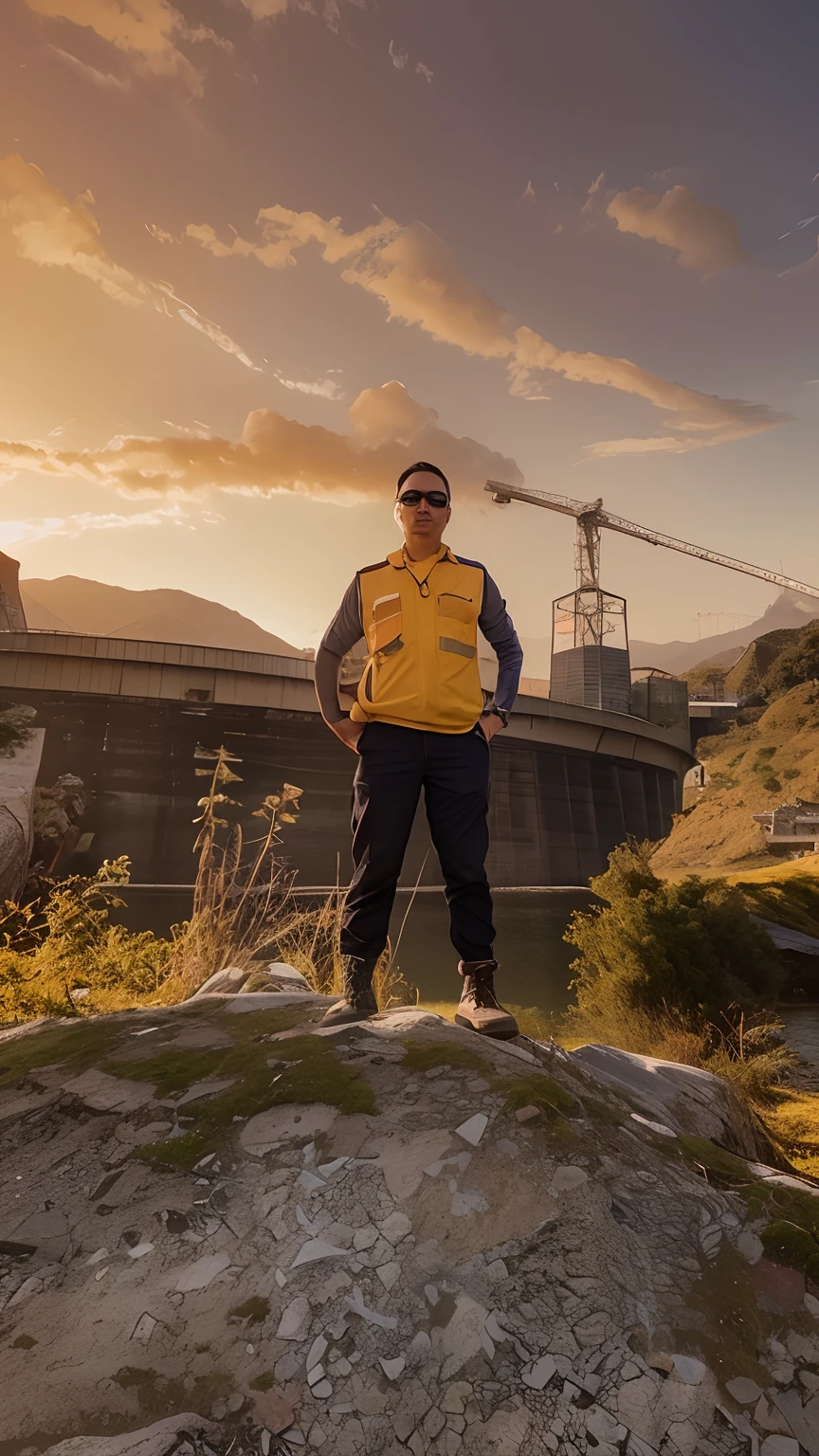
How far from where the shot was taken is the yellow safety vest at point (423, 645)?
124 inches

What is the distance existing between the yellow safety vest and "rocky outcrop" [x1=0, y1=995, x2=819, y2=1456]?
1406mm

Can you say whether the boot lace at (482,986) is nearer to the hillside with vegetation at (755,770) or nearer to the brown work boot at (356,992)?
the brown work boot at (356,992)

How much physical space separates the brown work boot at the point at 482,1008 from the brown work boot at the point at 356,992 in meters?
0.39

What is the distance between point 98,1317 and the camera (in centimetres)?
153

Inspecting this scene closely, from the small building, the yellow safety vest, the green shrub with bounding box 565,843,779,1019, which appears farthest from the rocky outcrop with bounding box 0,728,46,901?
the small building

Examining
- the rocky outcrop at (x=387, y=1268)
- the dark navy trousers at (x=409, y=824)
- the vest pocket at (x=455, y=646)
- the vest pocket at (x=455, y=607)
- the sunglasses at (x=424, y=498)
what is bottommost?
the rocky outcrop at (x=387, y=1268)

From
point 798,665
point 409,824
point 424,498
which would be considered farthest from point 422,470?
point 798,665

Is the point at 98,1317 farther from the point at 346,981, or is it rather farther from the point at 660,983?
the point at 660,983

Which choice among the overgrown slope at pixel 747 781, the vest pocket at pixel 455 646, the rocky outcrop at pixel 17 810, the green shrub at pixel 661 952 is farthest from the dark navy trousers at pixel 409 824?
the overgrown slope at pixel 747 781

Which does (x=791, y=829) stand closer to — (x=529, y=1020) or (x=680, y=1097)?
(x=529, y=1020)

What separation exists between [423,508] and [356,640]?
0.74 meters

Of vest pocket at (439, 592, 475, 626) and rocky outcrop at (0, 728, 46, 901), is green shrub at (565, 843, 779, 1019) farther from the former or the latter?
rocky outcrop at (0, 728, 46, 901)

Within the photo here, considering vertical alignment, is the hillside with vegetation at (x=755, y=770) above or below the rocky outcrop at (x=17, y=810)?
above

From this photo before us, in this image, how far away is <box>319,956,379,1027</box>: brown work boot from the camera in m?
3.04
